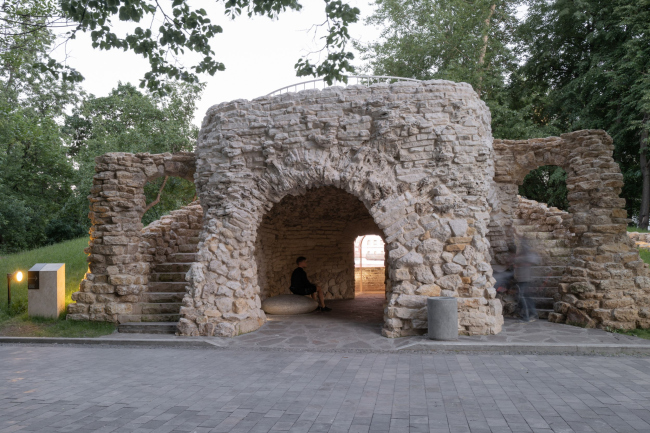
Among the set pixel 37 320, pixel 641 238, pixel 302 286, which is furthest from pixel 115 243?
pixel 641 238

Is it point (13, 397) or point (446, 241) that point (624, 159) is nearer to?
point (446, 241)

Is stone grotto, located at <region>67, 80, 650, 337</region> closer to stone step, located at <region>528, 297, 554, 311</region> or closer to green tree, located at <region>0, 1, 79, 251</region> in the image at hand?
stone step, located at <region>528, 297, 554, 311</region>

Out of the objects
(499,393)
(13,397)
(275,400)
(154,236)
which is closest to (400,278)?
(499,393)

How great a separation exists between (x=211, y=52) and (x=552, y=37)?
17080 millimetres

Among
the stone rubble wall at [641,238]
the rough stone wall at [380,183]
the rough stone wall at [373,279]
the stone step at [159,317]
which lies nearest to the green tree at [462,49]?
the stone rubble wall at [641,238]

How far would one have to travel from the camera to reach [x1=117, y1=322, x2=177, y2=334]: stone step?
799cm

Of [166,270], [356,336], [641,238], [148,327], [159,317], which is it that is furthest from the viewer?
[641,238]

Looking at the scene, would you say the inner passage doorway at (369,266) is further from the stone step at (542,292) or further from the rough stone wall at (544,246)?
the stone step at (542,292)

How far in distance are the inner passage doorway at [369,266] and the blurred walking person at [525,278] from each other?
709 centimetres

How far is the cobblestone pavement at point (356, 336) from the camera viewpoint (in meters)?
6.61

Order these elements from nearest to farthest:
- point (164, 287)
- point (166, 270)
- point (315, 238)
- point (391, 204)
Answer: point (391, 204), point (164, 287), point (166, 270), point (315, 238)

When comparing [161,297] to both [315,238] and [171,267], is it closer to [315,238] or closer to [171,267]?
[171,267]

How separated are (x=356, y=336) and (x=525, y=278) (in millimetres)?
3404

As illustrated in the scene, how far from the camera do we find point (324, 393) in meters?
4.55
